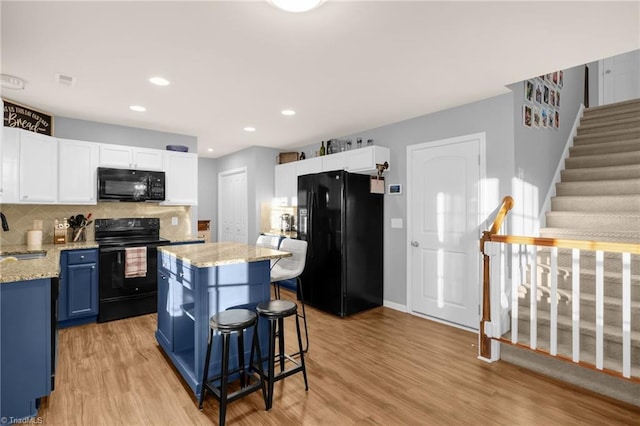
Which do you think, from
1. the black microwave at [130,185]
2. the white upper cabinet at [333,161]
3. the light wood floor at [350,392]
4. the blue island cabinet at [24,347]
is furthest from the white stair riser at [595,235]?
the black microwave at [130,185]

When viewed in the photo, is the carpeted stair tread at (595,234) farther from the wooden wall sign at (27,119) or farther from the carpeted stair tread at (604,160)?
the wooden wall sign at (27,119)

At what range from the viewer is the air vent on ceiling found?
2.87 meters

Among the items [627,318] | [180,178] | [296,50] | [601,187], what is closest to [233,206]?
[180,178]

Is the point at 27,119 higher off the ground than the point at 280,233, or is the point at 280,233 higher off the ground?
the point at 27,119

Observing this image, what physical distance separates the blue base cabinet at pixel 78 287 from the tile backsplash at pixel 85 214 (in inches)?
26.5

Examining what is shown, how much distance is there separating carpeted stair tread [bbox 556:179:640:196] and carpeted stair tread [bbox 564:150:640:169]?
40 cm

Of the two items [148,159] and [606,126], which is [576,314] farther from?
[148,159]

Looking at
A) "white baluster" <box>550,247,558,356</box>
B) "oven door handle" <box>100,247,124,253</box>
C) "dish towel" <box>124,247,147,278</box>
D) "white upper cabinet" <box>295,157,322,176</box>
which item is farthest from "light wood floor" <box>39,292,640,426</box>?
"white upper cabinet" <box>295,157,322,176</box>

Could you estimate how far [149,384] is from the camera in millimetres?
2465

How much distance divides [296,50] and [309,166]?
113 inches

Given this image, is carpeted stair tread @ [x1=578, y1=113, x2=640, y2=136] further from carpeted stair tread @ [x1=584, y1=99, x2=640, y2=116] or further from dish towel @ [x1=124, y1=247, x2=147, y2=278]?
dish towel @ [x1=124, y1=247, x2=147, y2=278]

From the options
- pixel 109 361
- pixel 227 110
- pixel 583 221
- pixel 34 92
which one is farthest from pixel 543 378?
pixel 34 92

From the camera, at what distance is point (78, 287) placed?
3648 millimetres

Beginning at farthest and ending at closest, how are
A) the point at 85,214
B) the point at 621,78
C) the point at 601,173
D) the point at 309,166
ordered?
the point at 621,78 → the point at 309,166 → the point at 85,214 → the point at 601,173
